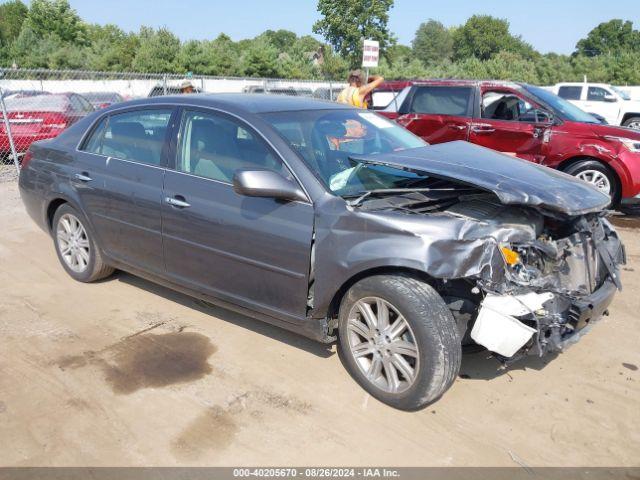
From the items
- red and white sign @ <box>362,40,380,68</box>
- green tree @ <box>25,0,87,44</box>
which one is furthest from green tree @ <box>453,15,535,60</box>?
red and white sign @ <box>362,40,380,68</box>

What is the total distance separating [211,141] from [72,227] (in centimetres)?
188

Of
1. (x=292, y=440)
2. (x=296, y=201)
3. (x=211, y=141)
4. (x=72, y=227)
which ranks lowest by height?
(x=292, y=440)

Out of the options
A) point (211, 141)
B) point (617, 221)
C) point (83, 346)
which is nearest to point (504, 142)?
point (617, 221)

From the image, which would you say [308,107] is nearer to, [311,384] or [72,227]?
[311,384]

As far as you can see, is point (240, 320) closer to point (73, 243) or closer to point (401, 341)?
point (401, 341)

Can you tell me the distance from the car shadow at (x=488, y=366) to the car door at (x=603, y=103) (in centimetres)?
1739

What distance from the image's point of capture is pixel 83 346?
3936mm

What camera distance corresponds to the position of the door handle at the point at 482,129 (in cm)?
827

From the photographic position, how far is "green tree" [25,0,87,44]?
51.2 m

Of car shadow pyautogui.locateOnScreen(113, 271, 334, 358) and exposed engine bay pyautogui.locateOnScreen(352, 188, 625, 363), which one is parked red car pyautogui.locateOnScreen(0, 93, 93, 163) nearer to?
car shadow pyautogui.locateOnScreen(113, 271, 334, 358)

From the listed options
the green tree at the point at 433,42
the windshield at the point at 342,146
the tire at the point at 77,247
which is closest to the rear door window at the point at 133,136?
the tire at the point at 77,247

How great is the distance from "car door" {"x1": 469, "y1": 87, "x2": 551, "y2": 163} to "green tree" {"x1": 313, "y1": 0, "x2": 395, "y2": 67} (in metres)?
43.7

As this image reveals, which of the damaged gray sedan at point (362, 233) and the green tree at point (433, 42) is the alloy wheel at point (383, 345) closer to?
the damaged gray sedan at point (362, 233)

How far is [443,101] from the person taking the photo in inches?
346
